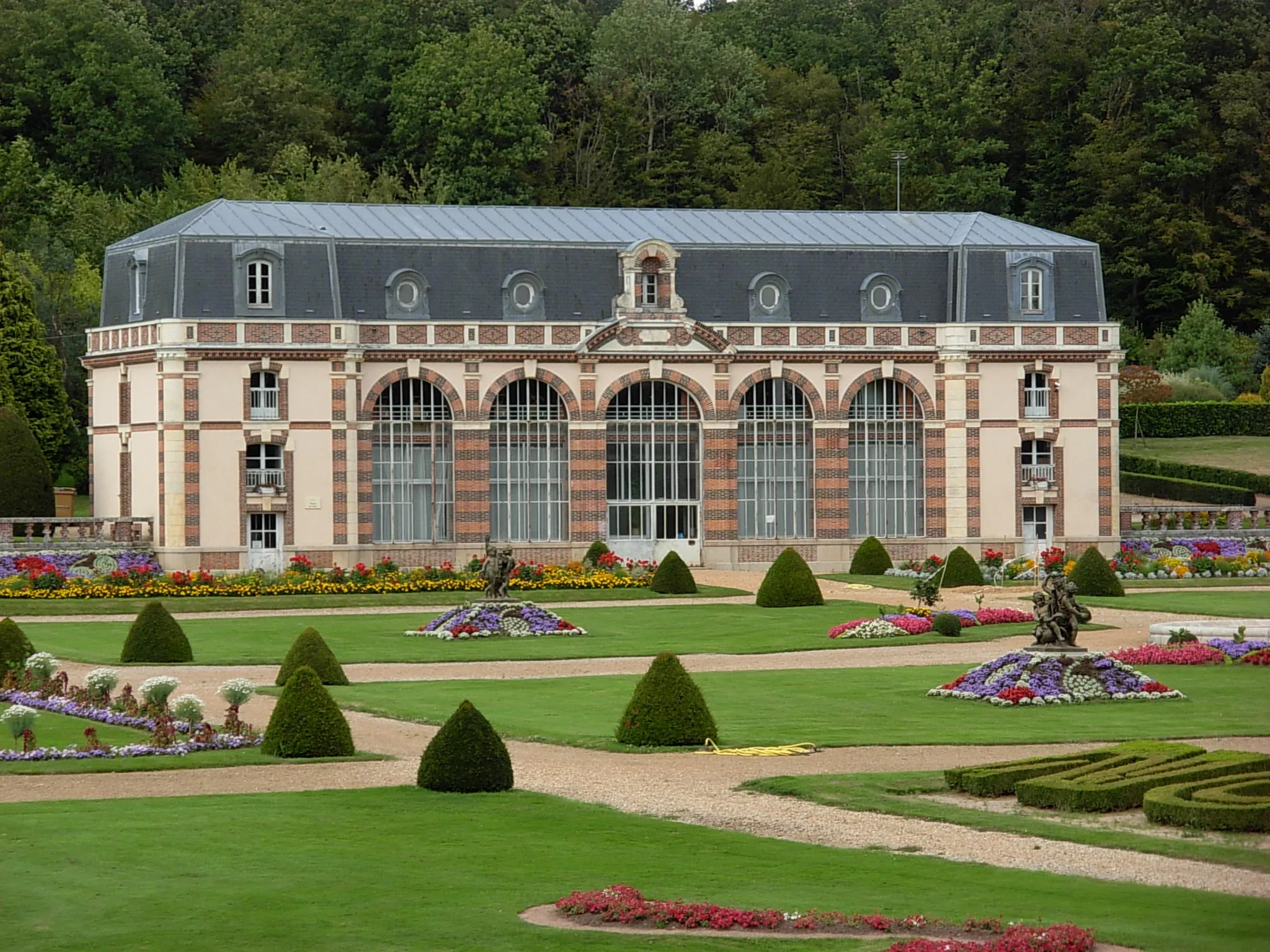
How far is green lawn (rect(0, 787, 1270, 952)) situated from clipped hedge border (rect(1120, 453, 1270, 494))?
53275 mm

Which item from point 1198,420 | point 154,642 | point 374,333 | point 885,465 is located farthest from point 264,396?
point 1198,420

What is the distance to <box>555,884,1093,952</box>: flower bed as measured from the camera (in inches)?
618

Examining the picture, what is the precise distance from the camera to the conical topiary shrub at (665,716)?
27.2 metres

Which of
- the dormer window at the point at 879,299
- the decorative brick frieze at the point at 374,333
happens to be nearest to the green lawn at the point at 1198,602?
the dormer window at the point at 879,299

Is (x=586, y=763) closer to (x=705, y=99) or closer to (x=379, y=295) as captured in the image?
(x=379, y=295)

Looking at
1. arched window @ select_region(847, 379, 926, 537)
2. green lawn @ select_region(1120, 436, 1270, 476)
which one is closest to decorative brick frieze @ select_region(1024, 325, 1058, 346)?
arched window @ select_region(847, 379, 926, 537)

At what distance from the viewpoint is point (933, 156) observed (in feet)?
306

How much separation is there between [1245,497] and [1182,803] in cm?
5084

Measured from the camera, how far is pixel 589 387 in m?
61.5

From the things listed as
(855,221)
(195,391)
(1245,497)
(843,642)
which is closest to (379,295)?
(195,391)

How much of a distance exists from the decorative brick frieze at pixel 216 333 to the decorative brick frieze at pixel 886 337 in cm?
1863

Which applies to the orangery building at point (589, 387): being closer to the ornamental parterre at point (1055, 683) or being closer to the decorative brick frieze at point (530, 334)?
the decorative brick frieze at point (530, 334)

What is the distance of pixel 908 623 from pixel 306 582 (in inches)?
660

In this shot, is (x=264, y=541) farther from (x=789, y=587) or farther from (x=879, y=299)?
(x=879, y=299)
